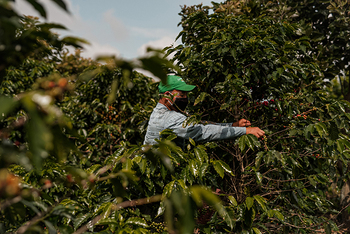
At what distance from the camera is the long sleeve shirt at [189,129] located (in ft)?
6.47

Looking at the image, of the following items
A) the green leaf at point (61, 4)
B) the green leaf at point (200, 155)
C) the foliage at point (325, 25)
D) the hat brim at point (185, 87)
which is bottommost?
the green leaf at point (200, 155)

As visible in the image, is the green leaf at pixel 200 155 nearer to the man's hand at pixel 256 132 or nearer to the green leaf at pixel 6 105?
the man's hand at pixel 256 132

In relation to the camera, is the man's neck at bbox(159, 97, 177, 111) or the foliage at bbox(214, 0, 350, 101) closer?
the man's neck at bbox(159, 97, 177, 111)

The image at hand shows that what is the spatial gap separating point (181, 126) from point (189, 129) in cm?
7

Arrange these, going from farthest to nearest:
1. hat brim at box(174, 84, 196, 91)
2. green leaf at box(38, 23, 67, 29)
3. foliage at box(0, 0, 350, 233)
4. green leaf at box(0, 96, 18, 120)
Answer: hat brim at box(174, 84, 196, 91) < foliage at box(0, 0, 350, 233) < green leaf at box(38, 23, 67, 29) < green leaf at box(0, 96, 18, 120)

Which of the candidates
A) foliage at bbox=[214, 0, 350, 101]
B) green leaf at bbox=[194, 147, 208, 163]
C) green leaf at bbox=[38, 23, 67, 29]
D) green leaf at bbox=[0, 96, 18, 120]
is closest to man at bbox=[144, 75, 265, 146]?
green leaf at bbox=[194, 147, 208, 163]

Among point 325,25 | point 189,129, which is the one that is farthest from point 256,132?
point 325,25

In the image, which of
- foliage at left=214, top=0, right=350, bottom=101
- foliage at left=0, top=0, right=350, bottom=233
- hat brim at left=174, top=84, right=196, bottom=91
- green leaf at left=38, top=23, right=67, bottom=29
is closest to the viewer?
green leaf at left=38, top=23, right=67, bottom=29

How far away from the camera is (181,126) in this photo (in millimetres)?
2129

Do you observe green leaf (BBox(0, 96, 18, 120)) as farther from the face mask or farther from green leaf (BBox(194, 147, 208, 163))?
the face mask

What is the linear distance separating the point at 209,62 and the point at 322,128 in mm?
981

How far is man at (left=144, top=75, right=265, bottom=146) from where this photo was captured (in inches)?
77.8

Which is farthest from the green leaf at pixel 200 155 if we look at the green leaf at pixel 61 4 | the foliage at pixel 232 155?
the green leaf at pixel 61 4

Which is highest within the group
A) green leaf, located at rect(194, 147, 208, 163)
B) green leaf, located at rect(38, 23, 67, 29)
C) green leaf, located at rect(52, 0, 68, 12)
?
green leaf, located at rect(52, 0, 68, 12)
